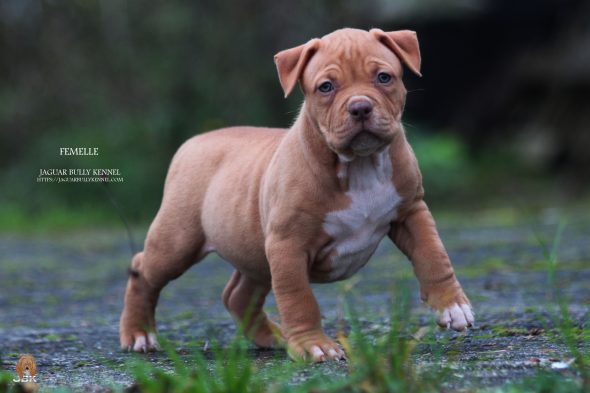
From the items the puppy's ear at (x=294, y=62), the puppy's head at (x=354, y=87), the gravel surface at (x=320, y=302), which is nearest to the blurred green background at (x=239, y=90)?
the gravel surface at (x=320, y=302)

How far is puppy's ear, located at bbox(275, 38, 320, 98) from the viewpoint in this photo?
13.7ft

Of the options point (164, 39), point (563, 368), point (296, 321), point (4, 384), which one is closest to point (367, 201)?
point (296, 321)

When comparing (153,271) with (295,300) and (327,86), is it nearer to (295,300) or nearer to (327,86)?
(295,300)

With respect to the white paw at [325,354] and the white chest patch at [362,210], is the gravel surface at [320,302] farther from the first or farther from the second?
the white chest patch at [362,210]

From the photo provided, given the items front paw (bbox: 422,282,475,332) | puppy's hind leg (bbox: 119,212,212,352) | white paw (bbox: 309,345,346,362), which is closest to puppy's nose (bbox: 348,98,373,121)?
front paw (bbox: 422,282,475,332)

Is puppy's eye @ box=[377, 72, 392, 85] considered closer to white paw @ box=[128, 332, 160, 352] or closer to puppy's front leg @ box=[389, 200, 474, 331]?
puppy's front leg @ box=[389, 200, 474, 331]

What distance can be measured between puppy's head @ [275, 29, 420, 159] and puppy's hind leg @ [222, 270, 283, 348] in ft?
3.86

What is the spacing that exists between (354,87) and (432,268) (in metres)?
0.75

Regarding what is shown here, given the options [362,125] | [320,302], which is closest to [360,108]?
[362,125]

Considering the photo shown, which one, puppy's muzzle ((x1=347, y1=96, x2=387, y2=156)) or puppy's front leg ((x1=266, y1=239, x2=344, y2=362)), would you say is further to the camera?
puppy's front leg ((x1=266, y1=239, x2=344, y2=362))

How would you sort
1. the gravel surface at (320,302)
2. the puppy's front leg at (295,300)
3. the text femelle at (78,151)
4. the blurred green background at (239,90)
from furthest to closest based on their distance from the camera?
1. the blurred green background at (239,90)
2. the text femelle at (78,151)
3. the puppy's front leg at (295,300)
4. the gravel surface at (320,302)

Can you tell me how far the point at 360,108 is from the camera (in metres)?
3.87

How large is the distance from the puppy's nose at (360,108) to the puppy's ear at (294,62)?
36cm

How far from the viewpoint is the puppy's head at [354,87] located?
3.91m
